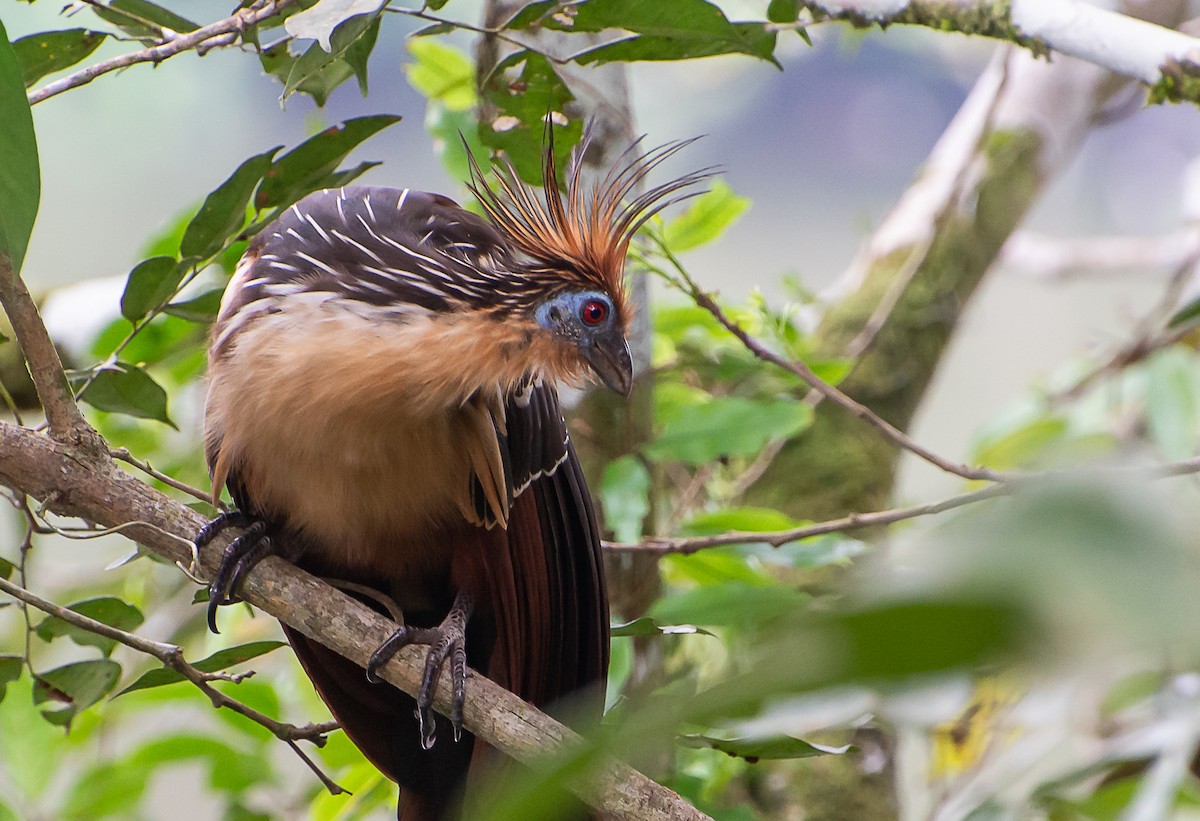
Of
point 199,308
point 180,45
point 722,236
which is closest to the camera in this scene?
point 180,45

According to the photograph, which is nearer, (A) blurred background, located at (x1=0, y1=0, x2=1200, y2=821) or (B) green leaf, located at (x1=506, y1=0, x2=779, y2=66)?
(B) green leaf, located at (x1=506, y1=0, x2=779, y2=66)

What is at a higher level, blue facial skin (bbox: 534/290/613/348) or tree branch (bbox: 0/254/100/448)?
blue facial skin (bbox: 534/290/613/348)

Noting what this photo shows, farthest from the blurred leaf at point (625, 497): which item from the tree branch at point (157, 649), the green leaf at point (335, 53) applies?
the green leaf at point (335, 53)

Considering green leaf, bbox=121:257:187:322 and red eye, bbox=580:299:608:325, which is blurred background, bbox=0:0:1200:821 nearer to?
green leaf, bbox=121:257:187:322

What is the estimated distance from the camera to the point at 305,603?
4.09 feet

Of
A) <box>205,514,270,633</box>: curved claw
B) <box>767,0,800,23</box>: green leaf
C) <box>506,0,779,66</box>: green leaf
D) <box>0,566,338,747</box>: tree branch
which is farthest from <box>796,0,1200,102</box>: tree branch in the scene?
<box>0,566,338,747</box>: tree branch

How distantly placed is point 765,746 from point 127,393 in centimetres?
87

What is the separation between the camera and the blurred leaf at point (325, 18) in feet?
3.23

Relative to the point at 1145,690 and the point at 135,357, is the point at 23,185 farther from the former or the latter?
the point at 1145,690

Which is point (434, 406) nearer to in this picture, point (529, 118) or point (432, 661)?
point (432, 661)

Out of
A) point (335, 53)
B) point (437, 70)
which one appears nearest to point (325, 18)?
point (335, 53)

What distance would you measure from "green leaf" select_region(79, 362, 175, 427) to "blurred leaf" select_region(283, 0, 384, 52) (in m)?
0.55

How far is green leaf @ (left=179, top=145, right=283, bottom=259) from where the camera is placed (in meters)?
1.34

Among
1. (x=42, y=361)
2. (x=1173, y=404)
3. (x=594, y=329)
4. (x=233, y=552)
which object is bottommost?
(x=233, y=552)
